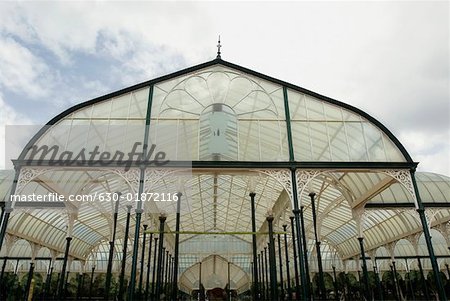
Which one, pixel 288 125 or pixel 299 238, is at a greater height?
pixel 288 125

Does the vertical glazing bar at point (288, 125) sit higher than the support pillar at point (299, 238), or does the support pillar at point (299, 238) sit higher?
the vertical glazing bar at point (288, 125)

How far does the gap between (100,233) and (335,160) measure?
30.1 metres

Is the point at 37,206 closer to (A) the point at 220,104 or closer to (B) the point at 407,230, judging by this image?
(A) the point at 220,104

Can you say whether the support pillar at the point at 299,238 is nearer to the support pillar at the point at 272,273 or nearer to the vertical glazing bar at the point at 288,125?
the vertical glazing bar at the point at 288,125

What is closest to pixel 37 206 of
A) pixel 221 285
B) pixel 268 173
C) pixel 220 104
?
pixel 220 104

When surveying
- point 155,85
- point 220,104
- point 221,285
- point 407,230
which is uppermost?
point 155,85

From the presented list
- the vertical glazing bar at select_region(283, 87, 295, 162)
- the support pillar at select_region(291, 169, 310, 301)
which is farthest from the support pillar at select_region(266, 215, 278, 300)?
the vertical glazing bar at select_region(283, 87, 295, 162)

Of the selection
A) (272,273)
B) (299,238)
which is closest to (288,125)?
(299,238)

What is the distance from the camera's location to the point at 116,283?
43.8 meters

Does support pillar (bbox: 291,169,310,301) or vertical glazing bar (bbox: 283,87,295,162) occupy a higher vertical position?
vertical glazing bar (bbox: 283,87,295,162)

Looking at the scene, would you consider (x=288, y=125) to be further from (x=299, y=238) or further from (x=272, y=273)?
(x=272, y=273)

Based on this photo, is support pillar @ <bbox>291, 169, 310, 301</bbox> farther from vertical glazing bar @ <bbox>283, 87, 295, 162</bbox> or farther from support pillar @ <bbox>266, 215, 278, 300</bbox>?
support pillar @ <bbox>266, 215, 278, 300</bbox>

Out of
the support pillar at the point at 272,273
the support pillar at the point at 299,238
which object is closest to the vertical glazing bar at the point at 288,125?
the support pillar at the point at 299,238

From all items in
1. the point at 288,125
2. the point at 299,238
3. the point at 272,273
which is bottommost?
the point at 272,273
